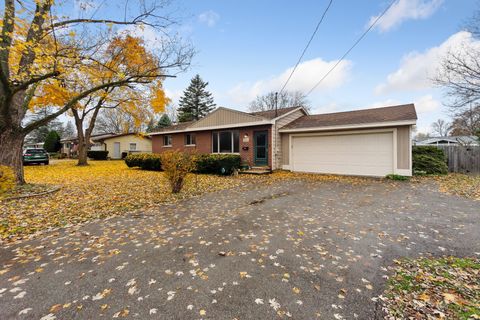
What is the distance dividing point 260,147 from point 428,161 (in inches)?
358

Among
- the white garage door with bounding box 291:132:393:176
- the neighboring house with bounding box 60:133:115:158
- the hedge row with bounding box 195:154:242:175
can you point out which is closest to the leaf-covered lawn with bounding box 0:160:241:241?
the hedge row with bounding box 195:154:242:175

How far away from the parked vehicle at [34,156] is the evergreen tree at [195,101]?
20.7m

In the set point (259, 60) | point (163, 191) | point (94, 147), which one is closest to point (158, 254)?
point (163, 191)

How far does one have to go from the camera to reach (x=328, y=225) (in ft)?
14.7

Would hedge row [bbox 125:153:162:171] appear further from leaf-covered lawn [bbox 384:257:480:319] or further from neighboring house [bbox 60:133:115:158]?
neighboring house [bbox 60:133:115:158]

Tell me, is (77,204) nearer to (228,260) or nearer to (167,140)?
(228,260)

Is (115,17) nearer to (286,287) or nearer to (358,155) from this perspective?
(286,287)

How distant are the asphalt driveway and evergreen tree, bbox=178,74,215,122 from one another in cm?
3376

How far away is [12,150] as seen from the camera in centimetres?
730

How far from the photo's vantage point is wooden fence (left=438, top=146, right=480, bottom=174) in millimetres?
12516

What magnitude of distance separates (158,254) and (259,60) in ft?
44.0

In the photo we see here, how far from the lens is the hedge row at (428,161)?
11.6 metres

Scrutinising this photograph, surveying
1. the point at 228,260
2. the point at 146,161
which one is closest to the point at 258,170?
the point at 146,161

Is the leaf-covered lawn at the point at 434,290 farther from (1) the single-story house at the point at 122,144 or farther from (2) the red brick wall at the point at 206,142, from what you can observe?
(1) the single-story house at the point at 122,144
